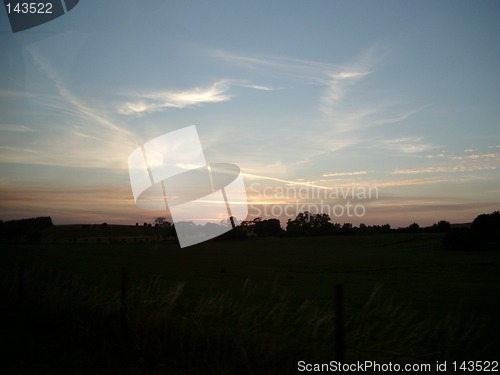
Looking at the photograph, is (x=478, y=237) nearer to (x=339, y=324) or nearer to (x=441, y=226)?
(x=441, y=226)

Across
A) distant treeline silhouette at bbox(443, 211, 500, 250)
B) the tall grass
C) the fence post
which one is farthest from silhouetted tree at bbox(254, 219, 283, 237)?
Result: the fence post

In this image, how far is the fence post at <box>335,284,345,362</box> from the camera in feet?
17.1

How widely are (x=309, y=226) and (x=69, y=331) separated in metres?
123

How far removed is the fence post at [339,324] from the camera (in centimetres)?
521

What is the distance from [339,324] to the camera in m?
5.22

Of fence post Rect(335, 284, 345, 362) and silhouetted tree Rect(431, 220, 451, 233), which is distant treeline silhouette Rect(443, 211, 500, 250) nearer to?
silhouetted tree Rect(431, 220, 451, 233)

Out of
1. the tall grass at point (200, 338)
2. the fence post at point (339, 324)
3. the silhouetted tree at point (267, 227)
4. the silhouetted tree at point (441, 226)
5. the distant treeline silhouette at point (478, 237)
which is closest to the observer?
the fence post at point (339, 324)

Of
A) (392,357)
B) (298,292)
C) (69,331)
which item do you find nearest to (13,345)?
(69,331)

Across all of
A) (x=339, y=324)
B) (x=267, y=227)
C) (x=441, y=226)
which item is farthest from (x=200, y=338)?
(x=267, y=227)

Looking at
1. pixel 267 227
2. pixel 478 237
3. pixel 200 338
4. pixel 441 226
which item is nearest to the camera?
pixel 200 338

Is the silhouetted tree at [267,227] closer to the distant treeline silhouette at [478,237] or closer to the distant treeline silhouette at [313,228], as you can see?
the distant treeline silhouette at [313,228]

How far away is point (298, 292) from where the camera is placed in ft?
72.0

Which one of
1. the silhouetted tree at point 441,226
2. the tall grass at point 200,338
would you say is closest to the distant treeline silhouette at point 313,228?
the silhouetted tree at point 441,226

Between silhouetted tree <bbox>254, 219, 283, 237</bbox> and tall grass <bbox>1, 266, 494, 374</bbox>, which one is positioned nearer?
tall grass <bbox>1, 266, 494, 374</bbox>
